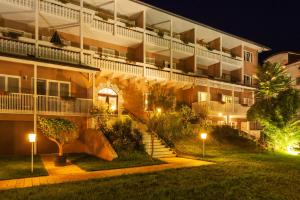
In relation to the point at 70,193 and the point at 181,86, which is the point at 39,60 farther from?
the point at 181,86

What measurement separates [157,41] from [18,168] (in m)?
16.9

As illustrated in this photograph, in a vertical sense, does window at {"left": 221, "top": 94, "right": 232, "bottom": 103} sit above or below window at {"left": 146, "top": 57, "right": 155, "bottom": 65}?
below

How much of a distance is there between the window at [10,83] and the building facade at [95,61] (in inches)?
2.4

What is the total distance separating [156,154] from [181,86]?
11.0 meters

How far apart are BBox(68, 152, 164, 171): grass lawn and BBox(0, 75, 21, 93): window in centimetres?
600

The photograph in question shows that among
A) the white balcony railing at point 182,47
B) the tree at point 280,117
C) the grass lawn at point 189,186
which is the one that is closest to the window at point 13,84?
the grass lawn at point 189,186

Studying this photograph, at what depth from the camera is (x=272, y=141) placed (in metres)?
24.0

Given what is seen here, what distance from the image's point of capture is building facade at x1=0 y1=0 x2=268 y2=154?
18031 millimetres

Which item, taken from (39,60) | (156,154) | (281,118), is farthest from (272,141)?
Answer: (39,60)

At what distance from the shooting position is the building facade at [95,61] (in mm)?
18031

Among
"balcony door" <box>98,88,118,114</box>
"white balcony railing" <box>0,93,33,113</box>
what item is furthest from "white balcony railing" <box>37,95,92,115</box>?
"balcony door" <box>98,88,118,114</box>

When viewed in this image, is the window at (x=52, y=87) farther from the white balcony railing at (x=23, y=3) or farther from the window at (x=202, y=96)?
the window at (x=202, y=96)

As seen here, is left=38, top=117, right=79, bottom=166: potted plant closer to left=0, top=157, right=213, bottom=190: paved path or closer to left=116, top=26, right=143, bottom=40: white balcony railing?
A: left=0, top=157, right=213, bottom=190: paved path

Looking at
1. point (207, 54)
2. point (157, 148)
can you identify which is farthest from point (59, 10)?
point (207, 54)
